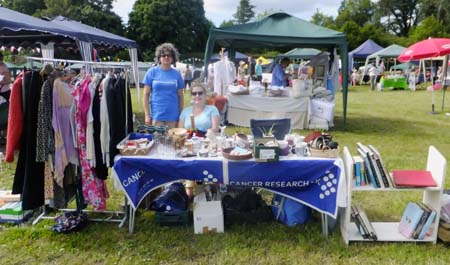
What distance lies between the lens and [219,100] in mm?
7320

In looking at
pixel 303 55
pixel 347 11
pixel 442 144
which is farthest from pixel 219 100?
pixel 347 11

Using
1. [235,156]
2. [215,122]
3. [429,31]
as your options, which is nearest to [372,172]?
[235,156]

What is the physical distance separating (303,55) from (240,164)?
61.0 ft

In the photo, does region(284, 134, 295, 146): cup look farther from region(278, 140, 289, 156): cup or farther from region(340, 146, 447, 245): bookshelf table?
region(340, 146, 447, 245): bookshelf table

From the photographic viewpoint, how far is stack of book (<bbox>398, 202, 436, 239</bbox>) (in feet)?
8.95

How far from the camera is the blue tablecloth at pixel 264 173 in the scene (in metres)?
2.71

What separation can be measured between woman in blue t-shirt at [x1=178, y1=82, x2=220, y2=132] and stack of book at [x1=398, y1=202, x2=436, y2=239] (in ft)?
5.51

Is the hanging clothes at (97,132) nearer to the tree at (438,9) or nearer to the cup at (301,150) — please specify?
the cup at (301,150)

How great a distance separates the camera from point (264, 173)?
273 cm

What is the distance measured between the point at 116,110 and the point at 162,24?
35.4 metres

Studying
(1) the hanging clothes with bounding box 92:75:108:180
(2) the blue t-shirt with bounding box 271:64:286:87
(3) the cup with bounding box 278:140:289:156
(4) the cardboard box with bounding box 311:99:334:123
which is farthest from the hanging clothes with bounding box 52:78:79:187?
(2) the blue t-shirt with bounding box 271:64:286:87

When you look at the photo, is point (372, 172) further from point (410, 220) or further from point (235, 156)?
point (235, 156)

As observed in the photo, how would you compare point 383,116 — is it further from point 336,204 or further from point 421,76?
point 421,76

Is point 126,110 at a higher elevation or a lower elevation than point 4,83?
lower
